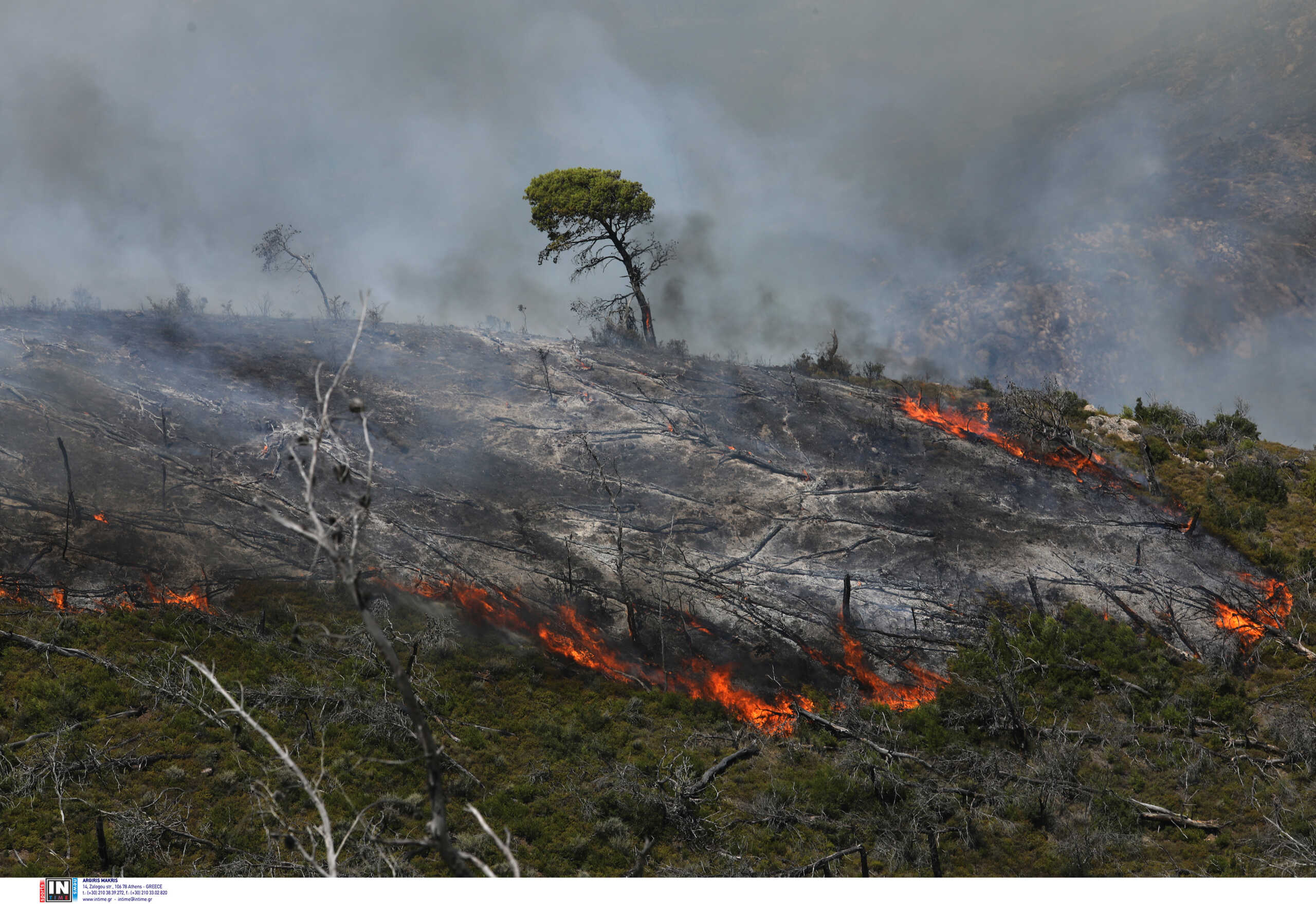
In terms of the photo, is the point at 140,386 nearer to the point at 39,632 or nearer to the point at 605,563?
the point at 39,632

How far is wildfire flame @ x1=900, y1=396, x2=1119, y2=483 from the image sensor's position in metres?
25.7

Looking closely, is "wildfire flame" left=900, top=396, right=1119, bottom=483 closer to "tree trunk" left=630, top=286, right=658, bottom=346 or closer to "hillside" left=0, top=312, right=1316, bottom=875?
"hillside" left=0, top=312, right=1316, bottom=875

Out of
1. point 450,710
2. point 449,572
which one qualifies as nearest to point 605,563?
point 449,572

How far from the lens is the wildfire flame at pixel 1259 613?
1892cm

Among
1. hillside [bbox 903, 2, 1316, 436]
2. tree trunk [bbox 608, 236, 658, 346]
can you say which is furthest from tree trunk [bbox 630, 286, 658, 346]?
hillside [bbox 903, 2, 1316, 436]

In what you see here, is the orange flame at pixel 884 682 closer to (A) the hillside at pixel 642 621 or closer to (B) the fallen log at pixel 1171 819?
(A) the hillside at pixel 642 621

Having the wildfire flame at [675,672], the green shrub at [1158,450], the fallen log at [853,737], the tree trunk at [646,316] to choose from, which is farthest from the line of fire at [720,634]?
the tree trunk at [646,316]

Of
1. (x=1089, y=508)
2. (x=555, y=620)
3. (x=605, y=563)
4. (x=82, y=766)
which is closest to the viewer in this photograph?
(x=82, y=766)

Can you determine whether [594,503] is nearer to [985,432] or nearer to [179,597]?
[179,597]

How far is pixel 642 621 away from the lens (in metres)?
19.4

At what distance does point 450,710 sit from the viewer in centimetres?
1625

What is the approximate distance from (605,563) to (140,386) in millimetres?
16374

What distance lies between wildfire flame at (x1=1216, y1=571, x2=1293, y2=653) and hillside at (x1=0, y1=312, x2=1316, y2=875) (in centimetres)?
8

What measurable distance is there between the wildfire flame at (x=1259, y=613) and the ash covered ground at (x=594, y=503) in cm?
42
